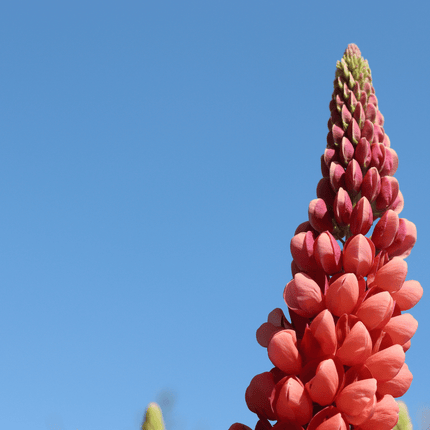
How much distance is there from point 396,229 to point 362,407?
149 centimetres

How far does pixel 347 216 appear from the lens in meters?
4.46

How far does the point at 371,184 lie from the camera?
14.9 ft

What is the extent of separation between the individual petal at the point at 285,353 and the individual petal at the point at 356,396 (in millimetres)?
385

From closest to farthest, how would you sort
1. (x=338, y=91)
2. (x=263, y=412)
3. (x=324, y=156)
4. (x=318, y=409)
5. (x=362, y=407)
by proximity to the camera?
(x=362, y=407)
(x=318, y=409)
(x=263, y=412)
(x=324, y=156)
(x=338, y=91)

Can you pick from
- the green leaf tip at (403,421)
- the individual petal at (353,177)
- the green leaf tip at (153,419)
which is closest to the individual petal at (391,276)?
the individual petal at (353,177)

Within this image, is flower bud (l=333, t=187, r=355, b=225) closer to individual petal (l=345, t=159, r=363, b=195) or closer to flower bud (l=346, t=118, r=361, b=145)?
individual petal (l=345, t=159, r=363, b=195)

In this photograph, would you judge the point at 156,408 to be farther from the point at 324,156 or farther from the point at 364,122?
the point at 364,122

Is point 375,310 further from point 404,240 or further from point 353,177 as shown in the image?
point 353,177

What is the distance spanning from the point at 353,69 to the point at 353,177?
138cm

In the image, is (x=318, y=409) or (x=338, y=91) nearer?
(x=318, y=409)

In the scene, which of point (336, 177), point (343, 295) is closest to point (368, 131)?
point (336, 177)

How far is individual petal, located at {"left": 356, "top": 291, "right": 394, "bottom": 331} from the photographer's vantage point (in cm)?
381

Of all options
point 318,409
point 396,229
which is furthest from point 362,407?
point 396,229

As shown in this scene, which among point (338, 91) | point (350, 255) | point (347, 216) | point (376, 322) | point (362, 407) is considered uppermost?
point (338, 91)
